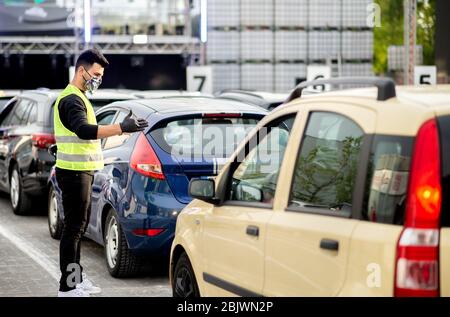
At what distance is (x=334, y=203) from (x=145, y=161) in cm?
378

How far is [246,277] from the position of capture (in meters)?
5.47

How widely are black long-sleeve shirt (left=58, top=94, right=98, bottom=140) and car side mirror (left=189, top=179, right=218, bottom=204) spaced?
2.02 meters

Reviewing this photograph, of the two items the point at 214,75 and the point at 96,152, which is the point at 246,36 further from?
the point at 96,152

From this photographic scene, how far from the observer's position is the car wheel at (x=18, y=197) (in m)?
13.6

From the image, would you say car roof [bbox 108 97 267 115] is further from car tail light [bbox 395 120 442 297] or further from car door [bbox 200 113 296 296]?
car tail light [bbox 395 120 442 297]

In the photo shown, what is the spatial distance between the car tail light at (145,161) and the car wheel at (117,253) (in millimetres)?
531

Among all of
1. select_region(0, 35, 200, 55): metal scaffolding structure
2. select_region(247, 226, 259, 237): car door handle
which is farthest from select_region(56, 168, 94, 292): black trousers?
select_region(0, 35, 200, 55): metal scaffolding structure

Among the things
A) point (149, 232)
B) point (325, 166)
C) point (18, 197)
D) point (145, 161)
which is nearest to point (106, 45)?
point (18, 197)

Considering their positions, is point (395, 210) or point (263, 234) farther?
point (263, 234)

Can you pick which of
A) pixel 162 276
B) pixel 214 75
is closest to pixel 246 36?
pixel 214 75

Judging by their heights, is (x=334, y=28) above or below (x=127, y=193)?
above

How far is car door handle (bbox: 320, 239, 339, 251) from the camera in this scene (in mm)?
4609

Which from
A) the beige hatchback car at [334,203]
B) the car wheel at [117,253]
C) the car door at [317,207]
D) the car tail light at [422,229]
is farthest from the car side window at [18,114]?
the car tail light at [422,229]
